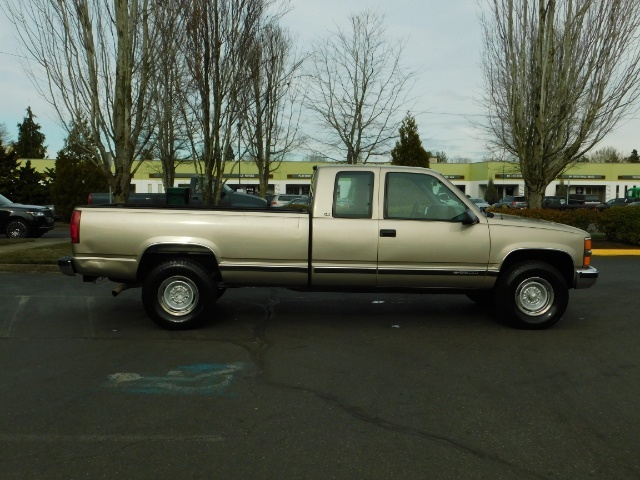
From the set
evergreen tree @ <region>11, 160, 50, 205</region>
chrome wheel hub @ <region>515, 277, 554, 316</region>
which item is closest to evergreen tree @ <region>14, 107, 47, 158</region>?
evergreen tree @ <region>11, 160, 50, 205</region>

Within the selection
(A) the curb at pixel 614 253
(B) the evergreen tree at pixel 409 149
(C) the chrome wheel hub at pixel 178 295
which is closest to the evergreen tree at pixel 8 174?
(B) the evergreen tree at pixel 409 149

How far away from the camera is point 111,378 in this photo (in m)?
5.69

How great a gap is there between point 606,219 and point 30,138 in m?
74.4

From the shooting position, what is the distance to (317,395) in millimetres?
5266

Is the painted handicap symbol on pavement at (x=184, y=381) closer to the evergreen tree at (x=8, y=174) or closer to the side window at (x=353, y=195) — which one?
the side window at (x=353, y=195)

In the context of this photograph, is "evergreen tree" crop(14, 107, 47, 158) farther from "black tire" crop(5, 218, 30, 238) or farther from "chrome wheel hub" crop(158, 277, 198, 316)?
"chrome wheel hub" crop(158, 277, 198, 316)

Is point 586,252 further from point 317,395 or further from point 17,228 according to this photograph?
point 17,228

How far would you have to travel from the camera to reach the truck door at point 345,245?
24.3 feet

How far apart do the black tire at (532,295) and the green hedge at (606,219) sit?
1015 centimetres

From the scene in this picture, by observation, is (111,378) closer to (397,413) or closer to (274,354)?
(274,354)

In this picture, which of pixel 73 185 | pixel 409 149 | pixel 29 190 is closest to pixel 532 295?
pixel 73 185

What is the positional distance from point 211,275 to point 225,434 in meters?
3.47

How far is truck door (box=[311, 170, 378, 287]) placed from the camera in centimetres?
740

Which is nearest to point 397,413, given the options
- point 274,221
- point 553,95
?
point 274,221
